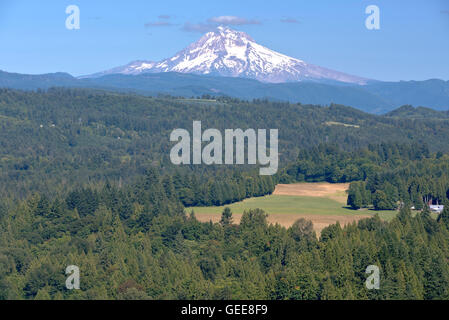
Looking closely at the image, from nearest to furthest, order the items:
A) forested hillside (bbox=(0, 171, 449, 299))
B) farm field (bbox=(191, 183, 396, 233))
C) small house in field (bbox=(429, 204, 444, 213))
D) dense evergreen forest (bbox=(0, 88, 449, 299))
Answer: forested hillside (bbox=(0, 171, 449, 299)), dense evergreen forest (bbox=(0, 88, 449, 299)), farm field (bbox=(191, 183, 396, 233)), small house in field (bbox=(429, 204, 444, 213))

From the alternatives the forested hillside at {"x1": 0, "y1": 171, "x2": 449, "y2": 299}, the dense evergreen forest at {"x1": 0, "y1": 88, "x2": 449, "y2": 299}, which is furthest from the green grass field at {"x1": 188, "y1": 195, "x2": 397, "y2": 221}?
the forested hillside at {"x1": 0, "y1": 171, "x2": 449, "y2": 299}

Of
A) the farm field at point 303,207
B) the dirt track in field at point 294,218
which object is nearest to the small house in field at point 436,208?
the farm field at point 303,207

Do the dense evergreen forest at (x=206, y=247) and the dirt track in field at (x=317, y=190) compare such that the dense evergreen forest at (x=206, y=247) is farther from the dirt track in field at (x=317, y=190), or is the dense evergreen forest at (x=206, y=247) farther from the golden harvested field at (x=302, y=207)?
the dirt track in field at (x=317, y=190)

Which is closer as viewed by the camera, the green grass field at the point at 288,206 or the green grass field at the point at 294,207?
the green grass field at the point at 294,207

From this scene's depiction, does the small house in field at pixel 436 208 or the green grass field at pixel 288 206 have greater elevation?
the small house in field at pixel 436 208

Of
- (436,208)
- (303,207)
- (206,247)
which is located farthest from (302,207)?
(206,247)

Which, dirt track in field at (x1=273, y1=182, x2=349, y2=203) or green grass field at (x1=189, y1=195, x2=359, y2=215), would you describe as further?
dirt track in field at (x1=273, y1=182, x2=349, y2=203)

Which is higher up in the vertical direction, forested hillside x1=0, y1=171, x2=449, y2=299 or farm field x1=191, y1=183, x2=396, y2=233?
forested hillside x1=0, y1=171, x2=449, y2=299

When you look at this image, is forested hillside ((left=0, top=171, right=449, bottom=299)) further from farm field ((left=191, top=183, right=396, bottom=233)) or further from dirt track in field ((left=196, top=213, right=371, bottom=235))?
Result: farm field ((left=191, top=183, right=396, bottom=233))
